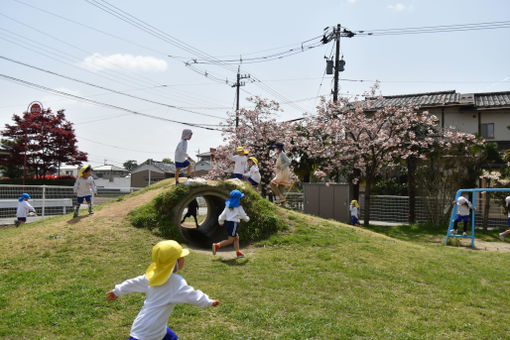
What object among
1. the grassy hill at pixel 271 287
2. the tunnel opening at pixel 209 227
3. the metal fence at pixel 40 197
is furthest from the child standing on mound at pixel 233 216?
the metal fence at pixel 40 197

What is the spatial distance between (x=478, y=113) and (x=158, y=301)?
26.6 meters

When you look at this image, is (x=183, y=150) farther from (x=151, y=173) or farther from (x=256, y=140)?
(x=151, y=173)

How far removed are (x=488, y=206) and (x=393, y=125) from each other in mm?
5571

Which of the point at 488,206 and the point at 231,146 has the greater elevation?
the point at 231,146

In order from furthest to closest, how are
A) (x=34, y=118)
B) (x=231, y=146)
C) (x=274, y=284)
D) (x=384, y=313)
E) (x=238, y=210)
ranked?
(x=34, y=118)
(x=231, y=146)
(x=238, y=210)
(x=274, y=284)
(x=384, y=313)

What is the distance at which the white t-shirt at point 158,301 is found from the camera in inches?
130

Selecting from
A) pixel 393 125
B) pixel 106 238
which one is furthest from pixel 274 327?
pixel 393 125

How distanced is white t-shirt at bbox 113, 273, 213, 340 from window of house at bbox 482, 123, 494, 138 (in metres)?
26.3

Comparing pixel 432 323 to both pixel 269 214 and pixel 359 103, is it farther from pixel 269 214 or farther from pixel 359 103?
pixel 359 103

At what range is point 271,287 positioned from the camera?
639 cm

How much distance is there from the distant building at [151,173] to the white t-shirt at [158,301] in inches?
1750

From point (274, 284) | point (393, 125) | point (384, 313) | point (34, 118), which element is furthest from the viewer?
point (34, 118)

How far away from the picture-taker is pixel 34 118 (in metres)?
24.5

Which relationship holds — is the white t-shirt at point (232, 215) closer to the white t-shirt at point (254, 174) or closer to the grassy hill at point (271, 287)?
the grassy hill at point (271, 287)
